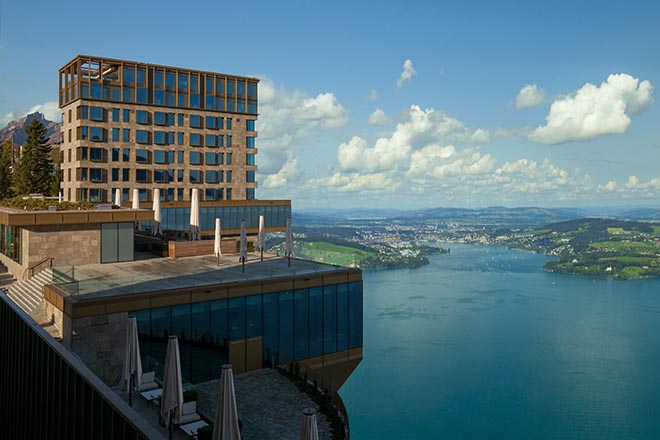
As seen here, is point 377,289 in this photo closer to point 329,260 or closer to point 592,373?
point 592,373

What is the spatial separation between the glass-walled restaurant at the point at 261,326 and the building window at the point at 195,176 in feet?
161

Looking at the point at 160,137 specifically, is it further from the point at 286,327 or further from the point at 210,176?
the point at 286,327

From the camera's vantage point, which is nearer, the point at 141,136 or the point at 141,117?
the point at 141,117

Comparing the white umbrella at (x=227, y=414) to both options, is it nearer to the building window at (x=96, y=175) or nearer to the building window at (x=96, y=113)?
the building window at (x=96, y=113)

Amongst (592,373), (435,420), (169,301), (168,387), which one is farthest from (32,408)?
(592,373)

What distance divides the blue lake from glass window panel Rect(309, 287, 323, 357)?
211 feet

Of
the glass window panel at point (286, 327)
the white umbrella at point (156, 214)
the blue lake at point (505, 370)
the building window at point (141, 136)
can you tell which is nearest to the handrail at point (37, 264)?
the white umbrella at point (156, 214)

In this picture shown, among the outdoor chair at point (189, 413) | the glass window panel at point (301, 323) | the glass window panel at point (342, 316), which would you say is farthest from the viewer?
the glass window panel at point (342, 316)

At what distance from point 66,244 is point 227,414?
26338 millimetres

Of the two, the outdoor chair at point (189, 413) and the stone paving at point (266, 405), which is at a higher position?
the outdoor chair at point (189, 413)

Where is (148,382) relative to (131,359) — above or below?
below

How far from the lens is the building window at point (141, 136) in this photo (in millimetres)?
68438

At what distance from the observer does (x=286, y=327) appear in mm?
27688

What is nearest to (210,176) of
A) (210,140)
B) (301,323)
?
(210,140)
